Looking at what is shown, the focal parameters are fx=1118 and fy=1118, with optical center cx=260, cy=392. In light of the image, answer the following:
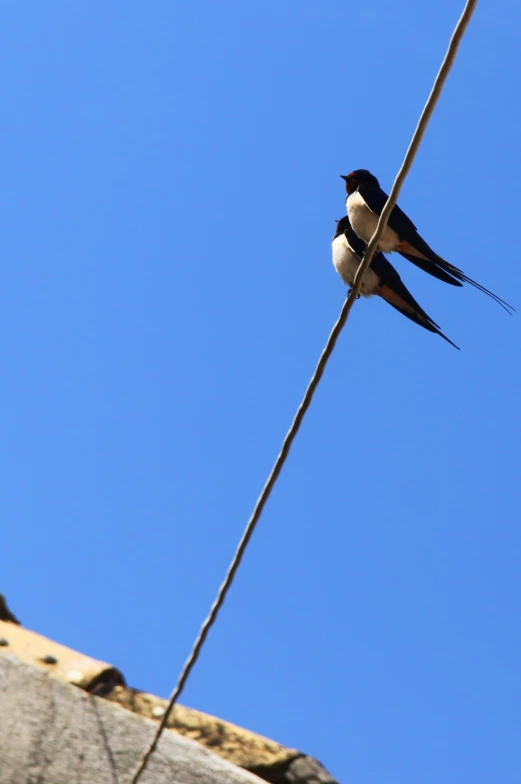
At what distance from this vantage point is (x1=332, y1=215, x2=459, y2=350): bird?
7.40 metres

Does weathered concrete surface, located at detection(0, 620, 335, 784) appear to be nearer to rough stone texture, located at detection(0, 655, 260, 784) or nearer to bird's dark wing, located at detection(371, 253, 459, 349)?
rough stone texture, located at detection(0, 655, 260, 784)

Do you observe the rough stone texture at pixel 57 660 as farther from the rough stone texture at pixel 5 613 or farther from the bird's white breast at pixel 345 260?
the bird's white breast at pixel 345 260

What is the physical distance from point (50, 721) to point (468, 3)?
3109 millimetres

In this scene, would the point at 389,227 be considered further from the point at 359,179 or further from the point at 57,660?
the point at 57,660

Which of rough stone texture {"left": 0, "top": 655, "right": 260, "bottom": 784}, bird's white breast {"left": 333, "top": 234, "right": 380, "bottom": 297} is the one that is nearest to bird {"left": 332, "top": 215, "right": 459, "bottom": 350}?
bird's white breast {"left": 333, "top": 234, "right": 380, "bottom": 297}

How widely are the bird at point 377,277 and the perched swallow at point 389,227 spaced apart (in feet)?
0.39

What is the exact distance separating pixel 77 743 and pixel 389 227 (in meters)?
4.04

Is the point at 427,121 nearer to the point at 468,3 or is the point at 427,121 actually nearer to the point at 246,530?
the point at 468,3

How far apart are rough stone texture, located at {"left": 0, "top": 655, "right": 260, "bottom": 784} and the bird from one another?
10.6ft

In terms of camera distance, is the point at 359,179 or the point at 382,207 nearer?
the point at 382,207

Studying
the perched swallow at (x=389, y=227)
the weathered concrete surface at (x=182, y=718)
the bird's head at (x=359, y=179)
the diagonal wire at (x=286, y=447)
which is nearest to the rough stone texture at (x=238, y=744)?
the weathered concrete surface at (x=182, y=718)

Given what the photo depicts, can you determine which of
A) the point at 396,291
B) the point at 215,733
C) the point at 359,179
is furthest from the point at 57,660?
the point at 359,179

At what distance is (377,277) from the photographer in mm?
7582

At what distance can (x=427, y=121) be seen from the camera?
3852 millimetres
